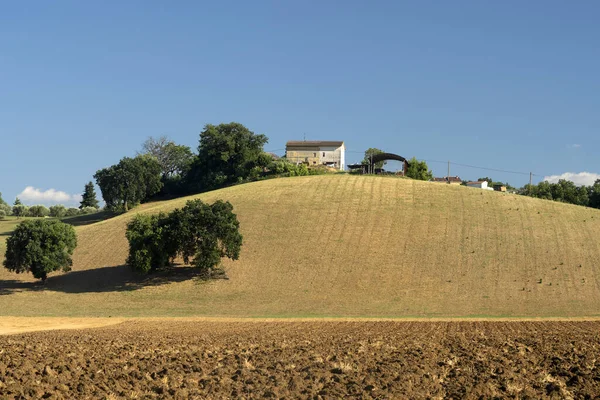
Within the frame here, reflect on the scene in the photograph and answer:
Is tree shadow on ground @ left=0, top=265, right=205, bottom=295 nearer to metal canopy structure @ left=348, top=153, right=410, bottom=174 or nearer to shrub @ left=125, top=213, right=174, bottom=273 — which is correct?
shrub @ left=125, top=213, right=174, bottom=273

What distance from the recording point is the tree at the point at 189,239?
2202 inches

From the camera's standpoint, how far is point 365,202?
83.5 metres

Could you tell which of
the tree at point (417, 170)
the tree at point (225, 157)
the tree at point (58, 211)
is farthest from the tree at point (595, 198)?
the tree at point (58, 211)

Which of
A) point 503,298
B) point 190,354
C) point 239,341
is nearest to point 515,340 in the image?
point 239,341

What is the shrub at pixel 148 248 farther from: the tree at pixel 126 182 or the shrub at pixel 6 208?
the shrub at pixel 6 208

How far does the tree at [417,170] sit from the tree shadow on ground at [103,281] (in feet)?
235

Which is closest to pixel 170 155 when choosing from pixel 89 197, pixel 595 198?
pixel 89 197

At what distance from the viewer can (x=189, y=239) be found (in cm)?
5641

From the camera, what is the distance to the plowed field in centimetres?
1852

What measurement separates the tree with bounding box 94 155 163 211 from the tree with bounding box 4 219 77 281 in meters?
43.7

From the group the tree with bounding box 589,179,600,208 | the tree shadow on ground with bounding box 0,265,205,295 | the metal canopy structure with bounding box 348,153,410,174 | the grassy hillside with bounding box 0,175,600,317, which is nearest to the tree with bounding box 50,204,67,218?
the grassy hillside with bounding box 0,175,600,317

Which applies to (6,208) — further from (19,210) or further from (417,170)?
(417,170)

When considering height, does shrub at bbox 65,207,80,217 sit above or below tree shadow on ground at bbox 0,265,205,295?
above

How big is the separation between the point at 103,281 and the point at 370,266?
2546cm
